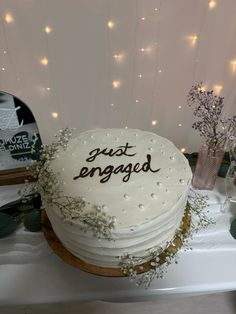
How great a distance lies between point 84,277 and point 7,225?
11.6 inches

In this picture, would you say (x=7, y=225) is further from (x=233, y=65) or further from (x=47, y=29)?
(x=233, y=65)

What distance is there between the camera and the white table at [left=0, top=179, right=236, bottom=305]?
930 mm

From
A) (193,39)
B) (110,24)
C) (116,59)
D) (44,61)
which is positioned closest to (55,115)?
(44,61)

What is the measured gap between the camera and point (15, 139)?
109 centimetres

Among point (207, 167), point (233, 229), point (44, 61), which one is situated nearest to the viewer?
point (233, 229)

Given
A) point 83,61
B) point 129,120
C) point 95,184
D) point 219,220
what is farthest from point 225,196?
point 83,61

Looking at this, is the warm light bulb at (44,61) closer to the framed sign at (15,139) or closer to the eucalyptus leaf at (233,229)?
the framed sign at (15,139)

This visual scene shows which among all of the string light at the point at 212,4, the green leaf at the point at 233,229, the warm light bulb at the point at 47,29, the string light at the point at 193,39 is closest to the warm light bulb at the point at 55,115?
the warm light bulb at the point at 47,29

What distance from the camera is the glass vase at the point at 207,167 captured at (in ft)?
3.68

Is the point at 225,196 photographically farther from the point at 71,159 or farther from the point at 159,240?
the point at 71,159

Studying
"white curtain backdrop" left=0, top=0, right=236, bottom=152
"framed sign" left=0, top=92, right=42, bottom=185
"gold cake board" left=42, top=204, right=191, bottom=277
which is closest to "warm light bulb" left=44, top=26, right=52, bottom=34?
"white curtain backdrop" left=0, top=0, right=236, bottom=152

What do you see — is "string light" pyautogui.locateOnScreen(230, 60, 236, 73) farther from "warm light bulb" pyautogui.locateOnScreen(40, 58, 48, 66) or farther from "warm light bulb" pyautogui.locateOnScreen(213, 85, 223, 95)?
"warm light bulb" pyautogui.locateOnScreen(40, 58, 48, 66)

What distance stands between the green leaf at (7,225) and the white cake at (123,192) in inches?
9.3

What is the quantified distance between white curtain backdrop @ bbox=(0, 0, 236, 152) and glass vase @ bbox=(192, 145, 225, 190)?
580 millimetres
